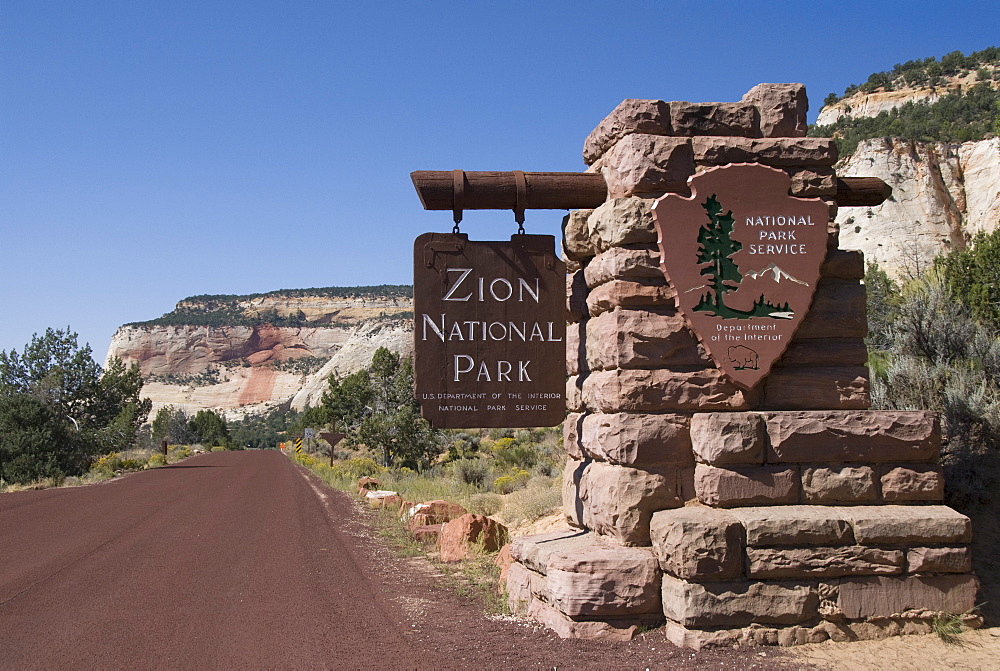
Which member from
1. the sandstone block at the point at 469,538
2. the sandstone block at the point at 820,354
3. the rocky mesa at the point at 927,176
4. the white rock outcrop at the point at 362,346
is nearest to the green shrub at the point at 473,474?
the sandstone block at the point at 469,538

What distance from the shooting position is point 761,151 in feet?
18.6

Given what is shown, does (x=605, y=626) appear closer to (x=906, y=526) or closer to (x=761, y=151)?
(x=906, y=526)

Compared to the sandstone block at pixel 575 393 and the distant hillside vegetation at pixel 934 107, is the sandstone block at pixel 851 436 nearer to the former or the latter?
the sandstone block at pixel 575 393

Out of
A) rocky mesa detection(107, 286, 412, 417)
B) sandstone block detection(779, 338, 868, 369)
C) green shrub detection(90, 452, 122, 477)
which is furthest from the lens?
rocky mesa detection(107, 286, 412, 417)

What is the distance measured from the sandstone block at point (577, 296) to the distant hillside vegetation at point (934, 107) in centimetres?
4137

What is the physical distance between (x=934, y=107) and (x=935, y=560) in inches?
2299

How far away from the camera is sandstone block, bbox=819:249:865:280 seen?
561 cm

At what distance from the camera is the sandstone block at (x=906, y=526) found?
5047 millimetres

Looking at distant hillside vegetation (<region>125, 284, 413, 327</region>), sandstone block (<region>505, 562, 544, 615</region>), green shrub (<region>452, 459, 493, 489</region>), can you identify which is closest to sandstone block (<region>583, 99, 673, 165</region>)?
sandstone block (<region>505, 562, 544, 615</region>)

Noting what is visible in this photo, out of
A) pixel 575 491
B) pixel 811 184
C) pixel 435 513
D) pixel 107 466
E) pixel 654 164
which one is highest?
pixel 654 164

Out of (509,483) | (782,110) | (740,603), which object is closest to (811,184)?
(782,110)

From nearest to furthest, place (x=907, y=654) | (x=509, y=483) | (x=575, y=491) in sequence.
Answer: (x=907, y=654), (x=575, y=491), (x=509, y=483)

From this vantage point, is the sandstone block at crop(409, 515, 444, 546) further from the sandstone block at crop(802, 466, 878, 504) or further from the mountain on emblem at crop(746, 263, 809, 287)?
the mountain on emblem at crop(746, 263, 809, 287)

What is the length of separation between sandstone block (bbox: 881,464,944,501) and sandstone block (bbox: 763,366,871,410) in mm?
476
